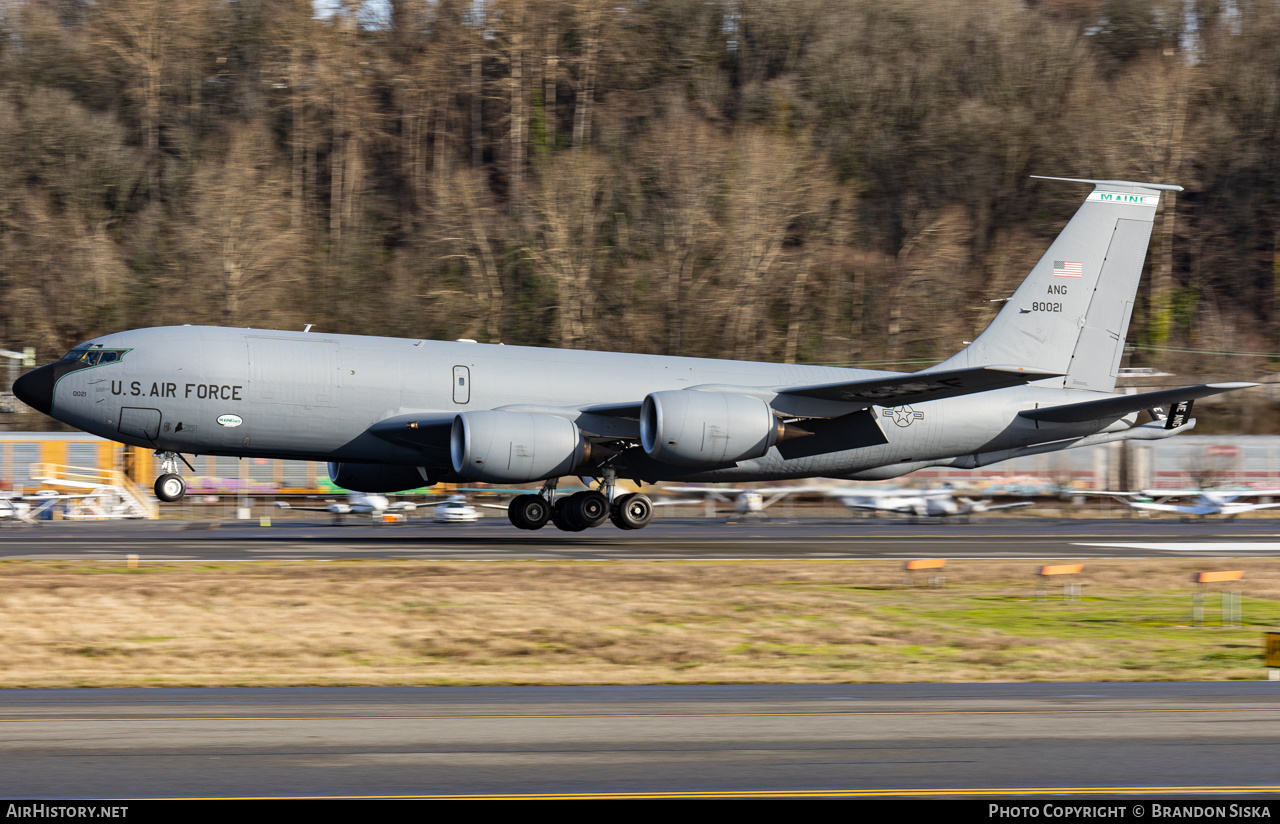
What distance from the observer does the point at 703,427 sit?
101 ft

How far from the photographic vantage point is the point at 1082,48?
323 feet

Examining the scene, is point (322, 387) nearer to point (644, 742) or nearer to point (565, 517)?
point (565, 517)

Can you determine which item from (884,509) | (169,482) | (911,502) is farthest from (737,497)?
(169,482)

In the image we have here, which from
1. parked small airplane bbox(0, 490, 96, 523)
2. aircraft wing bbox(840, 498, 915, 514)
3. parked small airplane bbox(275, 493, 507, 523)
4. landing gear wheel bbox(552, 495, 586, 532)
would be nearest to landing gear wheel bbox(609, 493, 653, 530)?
landing gear wheel bbox(552, 495, 586, 532)

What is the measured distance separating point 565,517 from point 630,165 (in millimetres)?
53795

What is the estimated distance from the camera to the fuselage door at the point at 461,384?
3156 cm

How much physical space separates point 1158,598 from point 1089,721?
41.2 feet

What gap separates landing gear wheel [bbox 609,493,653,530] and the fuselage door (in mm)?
4829

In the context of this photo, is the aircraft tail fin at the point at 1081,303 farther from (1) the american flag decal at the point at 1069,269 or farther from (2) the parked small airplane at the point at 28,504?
(2) the parked small airplane at the point at 28,504

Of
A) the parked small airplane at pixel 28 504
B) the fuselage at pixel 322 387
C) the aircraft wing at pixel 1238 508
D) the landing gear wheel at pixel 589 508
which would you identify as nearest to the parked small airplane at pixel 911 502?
the aircraft wing at pixel 1238 508

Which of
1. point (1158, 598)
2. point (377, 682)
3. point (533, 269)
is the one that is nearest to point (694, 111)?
point (533, 269)

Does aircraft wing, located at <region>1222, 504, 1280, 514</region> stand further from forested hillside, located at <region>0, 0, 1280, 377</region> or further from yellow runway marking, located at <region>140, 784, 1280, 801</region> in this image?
yellow runway marking, located at <region>140, 784, 1280, 801</region>

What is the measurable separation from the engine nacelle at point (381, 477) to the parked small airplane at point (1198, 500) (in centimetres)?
3672

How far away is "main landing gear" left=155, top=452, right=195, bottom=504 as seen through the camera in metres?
29.4
